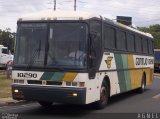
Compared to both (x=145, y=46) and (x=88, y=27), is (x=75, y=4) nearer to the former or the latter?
(x=145, y=46)

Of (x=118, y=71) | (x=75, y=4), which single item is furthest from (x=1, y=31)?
(x=118, y=71)

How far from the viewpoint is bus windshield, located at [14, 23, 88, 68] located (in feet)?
44.2

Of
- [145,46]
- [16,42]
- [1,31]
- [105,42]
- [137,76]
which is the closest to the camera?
[16,42]

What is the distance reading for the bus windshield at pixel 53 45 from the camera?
13.5 meters

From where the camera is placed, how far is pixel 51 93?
13.3 metres

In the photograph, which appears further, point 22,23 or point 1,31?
point 1,31

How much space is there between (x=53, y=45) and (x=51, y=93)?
4.94 feet

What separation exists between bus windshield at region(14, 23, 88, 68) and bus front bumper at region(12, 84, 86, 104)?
0.71 m

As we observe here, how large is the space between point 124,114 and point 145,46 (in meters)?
9.76

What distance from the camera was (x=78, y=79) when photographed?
13281 millimetres

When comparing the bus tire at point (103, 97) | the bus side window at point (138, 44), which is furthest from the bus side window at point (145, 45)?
the bus tire at point (103, 97)

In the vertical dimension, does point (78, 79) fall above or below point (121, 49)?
below

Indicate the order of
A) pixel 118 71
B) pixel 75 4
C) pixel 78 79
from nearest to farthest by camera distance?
pixel 78 79 < pixel 118 71 < pixel 75 4

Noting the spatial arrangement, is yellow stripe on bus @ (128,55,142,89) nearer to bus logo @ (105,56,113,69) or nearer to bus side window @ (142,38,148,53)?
bus side window @ (142,38,148,53)
